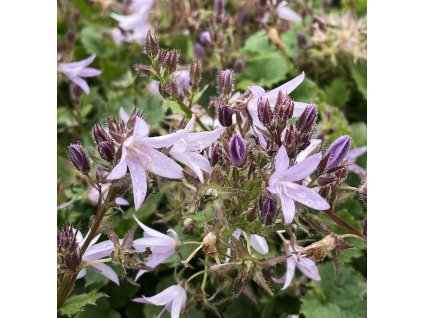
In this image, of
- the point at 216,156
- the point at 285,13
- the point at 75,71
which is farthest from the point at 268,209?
the point at 285,13

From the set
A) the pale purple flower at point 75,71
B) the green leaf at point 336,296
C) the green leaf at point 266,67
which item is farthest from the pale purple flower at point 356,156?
the pale purple flower at point 75,71

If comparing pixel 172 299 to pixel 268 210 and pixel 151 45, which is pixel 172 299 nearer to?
pixel 268 210

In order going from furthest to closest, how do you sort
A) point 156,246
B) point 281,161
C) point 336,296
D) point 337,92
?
point 337,92
point 336,296
point 156,246
point 281,161

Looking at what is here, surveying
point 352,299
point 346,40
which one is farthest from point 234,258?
point 346,40

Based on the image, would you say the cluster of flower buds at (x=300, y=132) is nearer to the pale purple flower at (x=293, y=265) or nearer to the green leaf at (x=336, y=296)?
the pale purple flower at (x=293, y=265)

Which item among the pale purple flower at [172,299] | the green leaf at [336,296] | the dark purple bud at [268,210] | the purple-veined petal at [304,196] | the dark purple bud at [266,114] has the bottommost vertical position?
the green leaf at [336,296]

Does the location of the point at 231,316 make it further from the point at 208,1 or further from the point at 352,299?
the point at 208,1
